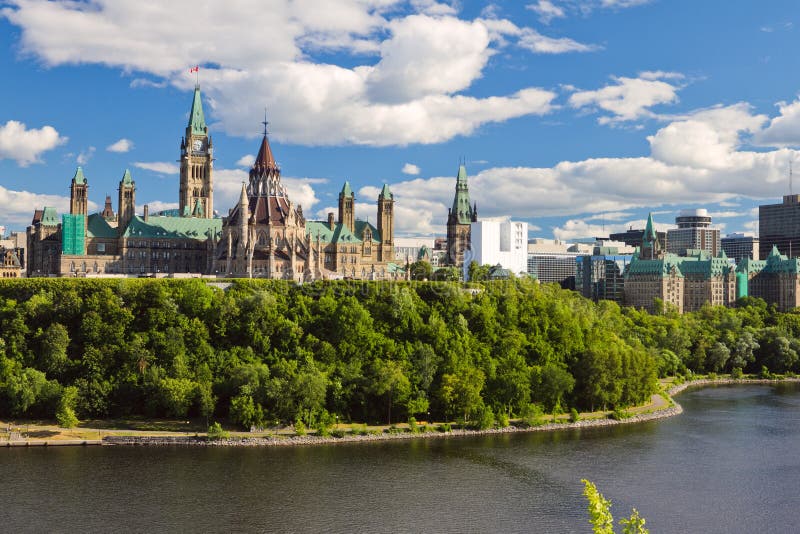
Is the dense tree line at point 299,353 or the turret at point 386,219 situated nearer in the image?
the dense tree line at point 299,353

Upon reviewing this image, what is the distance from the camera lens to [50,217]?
523 feet

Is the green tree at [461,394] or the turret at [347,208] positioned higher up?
the turret at [347,208]

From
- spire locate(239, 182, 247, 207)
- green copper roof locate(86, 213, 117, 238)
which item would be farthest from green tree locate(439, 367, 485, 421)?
green copper roof locate(86, 213, 117, 238)

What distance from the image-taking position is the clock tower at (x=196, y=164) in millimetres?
178875

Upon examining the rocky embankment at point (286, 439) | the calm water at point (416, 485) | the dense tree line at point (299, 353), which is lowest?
the calm water at point (416, 485)

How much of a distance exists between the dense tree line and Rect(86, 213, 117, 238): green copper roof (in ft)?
165

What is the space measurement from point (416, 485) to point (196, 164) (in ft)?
420

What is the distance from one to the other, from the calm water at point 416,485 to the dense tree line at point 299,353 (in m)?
8.67

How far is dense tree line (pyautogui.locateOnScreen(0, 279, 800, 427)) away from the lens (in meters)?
87.2

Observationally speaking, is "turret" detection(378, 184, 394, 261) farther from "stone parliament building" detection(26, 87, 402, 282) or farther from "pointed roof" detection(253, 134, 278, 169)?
"pointed roof" detection(253, 134, 278, 169)

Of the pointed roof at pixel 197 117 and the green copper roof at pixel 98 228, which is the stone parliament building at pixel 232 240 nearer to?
the green copper roof at pixel 98 228

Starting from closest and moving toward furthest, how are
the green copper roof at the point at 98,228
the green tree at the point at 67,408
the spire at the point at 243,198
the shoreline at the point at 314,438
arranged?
the shoreline at the point at 314,438 < the green tree at the point at 67,408 < the spire at the point at 243,198 < the green copper roof at the point at 98,228

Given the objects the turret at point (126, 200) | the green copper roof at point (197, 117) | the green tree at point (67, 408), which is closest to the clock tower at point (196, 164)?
the green copper roof at point (197, 117)

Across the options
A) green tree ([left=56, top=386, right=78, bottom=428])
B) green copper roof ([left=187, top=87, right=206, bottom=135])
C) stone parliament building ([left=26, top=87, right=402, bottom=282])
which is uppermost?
green copper roof ([left=187, top=87, right=206, bottom=135])
